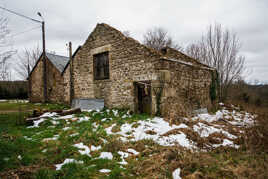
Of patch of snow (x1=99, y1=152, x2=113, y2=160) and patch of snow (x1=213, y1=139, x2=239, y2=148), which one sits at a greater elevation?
patch of snow (x1=99, y1=152, x2=113, y2=160)

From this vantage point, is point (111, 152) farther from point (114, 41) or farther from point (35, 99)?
point (35, 99)

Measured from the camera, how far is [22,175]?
2.83m

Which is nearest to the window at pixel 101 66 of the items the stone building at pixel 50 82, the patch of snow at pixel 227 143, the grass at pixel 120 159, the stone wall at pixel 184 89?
the stone wall at pixel 184 89

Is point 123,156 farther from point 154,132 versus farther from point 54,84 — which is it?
point 54,84

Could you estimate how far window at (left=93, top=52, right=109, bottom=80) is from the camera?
9.80 metres

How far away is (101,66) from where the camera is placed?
10.1 m

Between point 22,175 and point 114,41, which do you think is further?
point 114,41

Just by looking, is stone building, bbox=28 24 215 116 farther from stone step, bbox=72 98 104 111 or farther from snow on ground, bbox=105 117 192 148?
snow on ground, bbox=105 117 192 148

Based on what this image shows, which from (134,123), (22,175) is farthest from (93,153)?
(134,123)

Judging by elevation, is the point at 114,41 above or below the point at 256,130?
above

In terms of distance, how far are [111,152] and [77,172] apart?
3.52 feet

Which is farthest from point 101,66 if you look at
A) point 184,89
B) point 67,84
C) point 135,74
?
point 184,89

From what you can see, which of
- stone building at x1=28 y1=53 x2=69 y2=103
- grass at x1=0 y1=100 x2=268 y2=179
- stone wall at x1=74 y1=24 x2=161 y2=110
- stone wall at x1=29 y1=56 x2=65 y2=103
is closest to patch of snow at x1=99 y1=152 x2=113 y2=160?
grass at x1=0 y1=100 x2=268 y2=179

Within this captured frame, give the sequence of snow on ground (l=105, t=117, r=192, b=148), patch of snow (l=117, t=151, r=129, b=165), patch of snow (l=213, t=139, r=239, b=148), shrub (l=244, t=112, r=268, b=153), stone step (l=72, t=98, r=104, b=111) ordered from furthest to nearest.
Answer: stone step (l=72, t=98, r=104, b=111) < snow on ground (l=105, t=117, r=192, b=148) < patch of snow (l=213, t=139, r=239, b=148) < shrub (l=244, t=112, r=268, b=153) < patch of snow (l=117, t=151, r=129, b=165)
